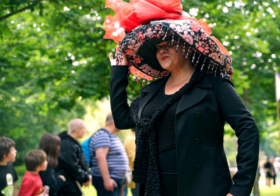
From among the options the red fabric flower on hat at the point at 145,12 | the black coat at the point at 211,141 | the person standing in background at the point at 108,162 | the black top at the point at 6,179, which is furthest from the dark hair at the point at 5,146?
the black coat at the point at 211,141

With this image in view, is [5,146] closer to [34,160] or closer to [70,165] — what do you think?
[34,160]

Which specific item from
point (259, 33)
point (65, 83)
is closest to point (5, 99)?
point (65, 83)

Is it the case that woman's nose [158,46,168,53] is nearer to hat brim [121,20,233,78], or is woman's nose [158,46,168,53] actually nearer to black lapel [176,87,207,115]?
hat brim [121,20,233,78]

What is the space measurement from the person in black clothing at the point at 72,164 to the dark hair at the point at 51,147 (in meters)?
0.22

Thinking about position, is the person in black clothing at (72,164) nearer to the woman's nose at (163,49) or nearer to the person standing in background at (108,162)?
the person standing in background at (108,162)

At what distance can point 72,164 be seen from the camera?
5.67 meters

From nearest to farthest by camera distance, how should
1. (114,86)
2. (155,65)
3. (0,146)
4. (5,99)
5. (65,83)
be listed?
(114,86)
(155,65)
(0,146)
(5,99)
(65,83)

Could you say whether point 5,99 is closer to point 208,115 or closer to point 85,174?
point 85,174

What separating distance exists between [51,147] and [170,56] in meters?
3.76

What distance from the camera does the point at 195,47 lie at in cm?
218

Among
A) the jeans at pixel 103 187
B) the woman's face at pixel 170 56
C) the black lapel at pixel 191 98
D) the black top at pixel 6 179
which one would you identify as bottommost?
the jeans at pixel 103 187

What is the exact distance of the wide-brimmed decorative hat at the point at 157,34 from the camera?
2.18 meters

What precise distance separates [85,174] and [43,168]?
94 centimetres

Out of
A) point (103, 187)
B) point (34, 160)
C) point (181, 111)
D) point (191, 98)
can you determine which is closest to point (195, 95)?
point (191, 98)
